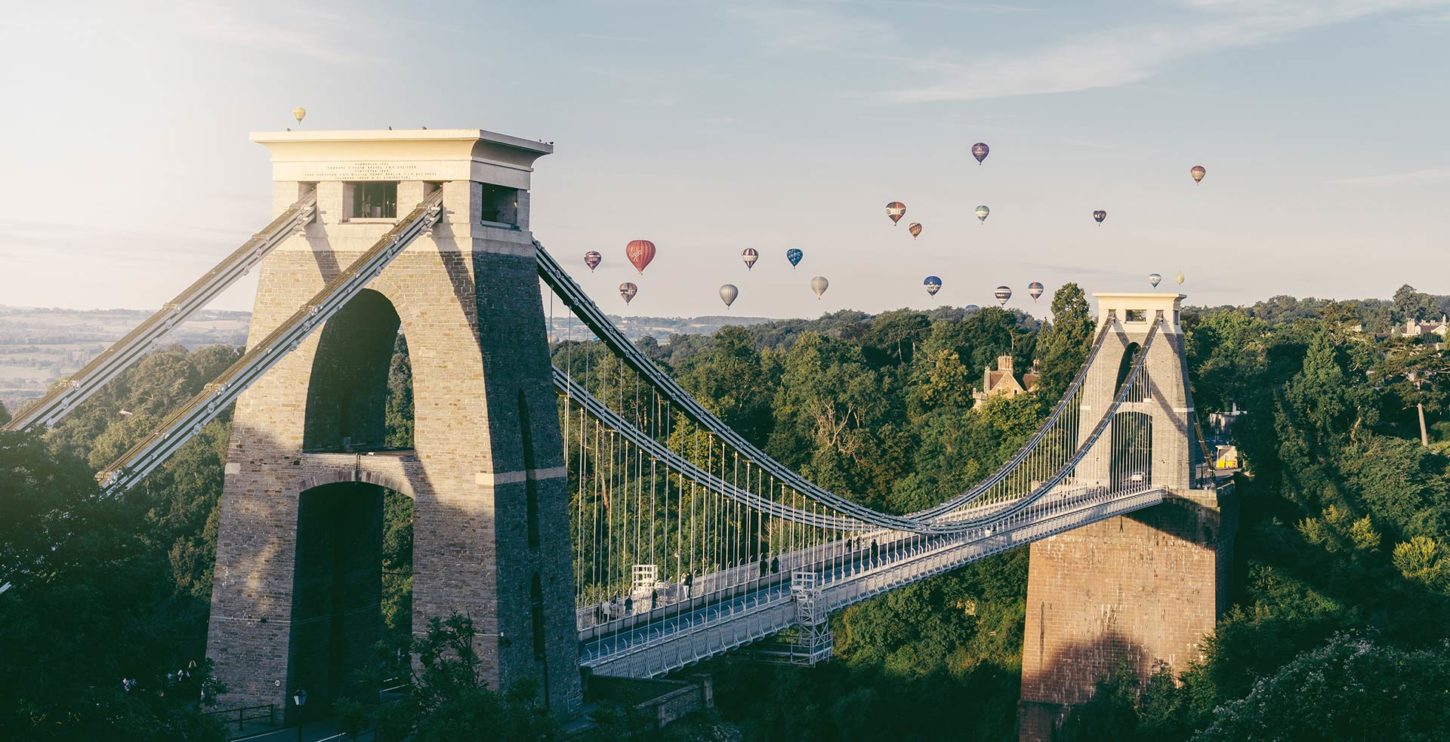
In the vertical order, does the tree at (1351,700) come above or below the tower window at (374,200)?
below

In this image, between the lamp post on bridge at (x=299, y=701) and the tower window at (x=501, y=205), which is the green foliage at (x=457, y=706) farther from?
the tower window at (x=501, y=205)

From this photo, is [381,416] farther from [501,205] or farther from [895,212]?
[895,212]

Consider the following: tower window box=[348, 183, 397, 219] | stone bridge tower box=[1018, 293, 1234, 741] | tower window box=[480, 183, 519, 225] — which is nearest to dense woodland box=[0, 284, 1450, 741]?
stone bridge tower box=[1018, 293, 1234, 741]

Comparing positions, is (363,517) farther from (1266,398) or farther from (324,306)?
(1266,398)

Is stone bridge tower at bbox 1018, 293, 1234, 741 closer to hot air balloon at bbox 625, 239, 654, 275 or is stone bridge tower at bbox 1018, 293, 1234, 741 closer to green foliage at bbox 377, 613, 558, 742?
hot air balloon at bbox 625, 239, 654, 275

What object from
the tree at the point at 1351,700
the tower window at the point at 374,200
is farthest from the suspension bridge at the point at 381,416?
the tree at the point at 1351,700
